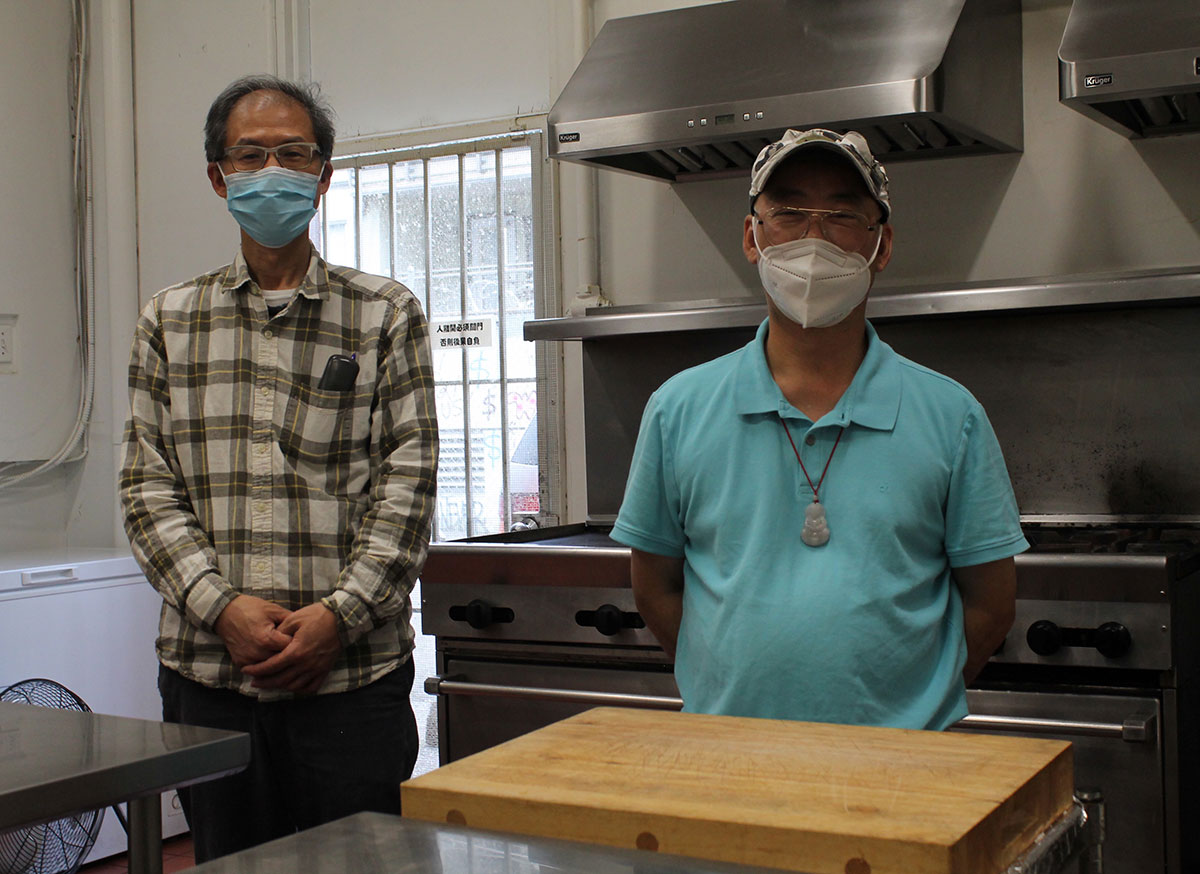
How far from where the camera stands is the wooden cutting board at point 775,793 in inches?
26.8

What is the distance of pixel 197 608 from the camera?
1.49 meters

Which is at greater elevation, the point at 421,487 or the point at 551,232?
the point at 551,232

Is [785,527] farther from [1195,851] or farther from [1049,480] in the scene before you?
[1049,480]

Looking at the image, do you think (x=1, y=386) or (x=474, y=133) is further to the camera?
(x=1, y=386)

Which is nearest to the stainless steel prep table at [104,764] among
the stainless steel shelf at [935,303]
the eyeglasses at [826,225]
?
the eyeglasses at [826,225]

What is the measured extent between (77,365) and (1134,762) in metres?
2.78

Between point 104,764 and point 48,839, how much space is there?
1609 millimetres

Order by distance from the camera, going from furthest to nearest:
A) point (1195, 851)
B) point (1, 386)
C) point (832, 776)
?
point (1, 386) → point (1195, 851) → point (832, 776)

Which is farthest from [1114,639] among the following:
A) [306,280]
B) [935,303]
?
[306,280]

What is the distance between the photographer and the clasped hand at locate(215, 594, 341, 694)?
1.46 meters

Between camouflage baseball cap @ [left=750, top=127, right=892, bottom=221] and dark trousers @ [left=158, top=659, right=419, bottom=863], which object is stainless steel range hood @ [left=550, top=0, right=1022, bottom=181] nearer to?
camouflage baseball cap @ [left=750, top=127, right=892, bottom=221]

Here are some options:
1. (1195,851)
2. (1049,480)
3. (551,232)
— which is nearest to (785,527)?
(1195,851)

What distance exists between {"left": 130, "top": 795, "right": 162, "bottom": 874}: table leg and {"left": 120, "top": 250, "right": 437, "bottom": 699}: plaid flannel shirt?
310mm

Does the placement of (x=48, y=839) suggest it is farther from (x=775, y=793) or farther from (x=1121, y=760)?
(x=775, y=793)
